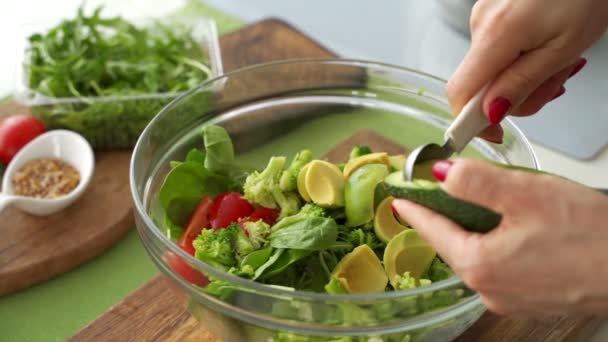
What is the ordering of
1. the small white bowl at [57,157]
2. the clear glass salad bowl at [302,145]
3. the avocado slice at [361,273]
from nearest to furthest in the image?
the clear glass salad bowl at [302,145] < the avocado slice at [361,273] < the small white bowl at [57,157]

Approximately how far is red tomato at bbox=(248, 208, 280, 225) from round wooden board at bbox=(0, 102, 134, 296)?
0.49 m

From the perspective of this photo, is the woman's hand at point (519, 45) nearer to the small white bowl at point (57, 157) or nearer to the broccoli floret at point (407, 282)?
the broccoli floret at point (407, 282)

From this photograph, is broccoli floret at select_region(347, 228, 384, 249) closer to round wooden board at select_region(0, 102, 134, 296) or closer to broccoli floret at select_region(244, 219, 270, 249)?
broccoli floret at select_region(244, 219, 270, 249)

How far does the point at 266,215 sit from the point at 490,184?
499mm

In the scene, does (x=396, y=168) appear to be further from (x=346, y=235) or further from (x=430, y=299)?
(x=430, y=299)

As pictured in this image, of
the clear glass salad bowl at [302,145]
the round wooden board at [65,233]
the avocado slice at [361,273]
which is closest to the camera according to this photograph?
the clear glass salad bowl at [302,145]

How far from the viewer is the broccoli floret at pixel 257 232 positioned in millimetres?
1241

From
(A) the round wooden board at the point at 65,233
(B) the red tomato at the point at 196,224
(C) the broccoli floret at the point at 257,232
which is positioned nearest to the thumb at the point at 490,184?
(C) the broccoli floret at the point at 257,232

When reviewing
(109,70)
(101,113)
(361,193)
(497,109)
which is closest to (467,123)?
(497,109)

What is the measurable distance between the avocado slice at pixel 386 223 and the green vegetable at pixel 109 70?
2.71 ft

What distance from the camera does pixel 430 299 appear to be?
1092mm

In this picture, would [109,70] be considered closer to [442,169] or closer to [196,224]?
[196,224]

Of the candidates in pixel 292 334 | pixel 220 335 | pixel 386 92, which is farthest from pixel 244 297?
pixel 386 92

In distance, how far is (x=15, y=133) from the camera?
188 centimetres
